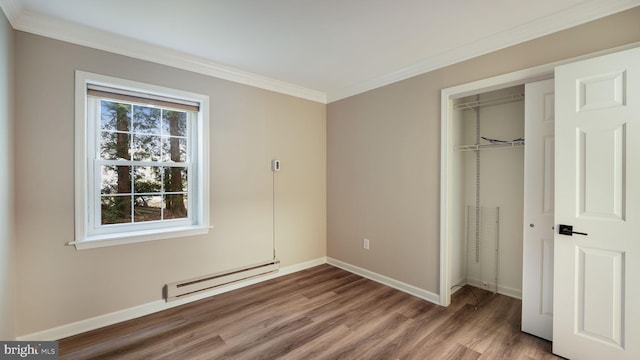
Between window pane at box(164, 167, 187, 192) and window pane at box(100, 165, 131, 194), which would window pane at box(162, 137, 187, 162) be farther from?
window pane at box(100, 165, 131, 194)

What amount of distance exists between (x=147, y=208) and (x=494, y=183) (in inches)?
150

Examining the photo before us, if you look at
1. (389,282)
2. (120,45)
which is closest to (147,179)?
(120,45)

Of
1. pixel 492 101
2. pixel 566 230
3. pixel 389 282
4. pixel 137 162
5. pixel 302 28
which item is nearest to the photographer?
pixel 566 230

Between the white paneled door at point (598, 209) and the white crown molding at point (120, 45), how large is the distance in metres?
2.92

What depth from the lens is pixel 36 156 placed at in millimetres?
2109

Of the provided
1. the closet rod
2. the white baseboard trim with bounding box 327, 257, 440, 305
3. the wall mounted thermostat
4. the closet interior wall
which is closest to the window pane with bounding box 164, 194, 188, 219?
the wall mounted thermostat

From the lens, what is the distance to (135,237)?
8.27ft

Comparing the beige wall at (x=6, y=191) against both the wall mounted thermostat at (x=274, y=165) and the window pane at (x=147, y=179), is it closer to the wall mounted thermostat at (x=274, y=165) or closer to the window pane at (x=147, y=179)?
the window pane at (x=147, y=179)

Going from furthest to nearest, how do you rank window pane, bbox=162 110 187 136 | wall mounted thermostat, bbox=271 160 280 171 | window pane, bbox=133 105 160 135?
1. wall mounted thermostat, bbox=271 160 280 171
2. window pane, bbox=162 110 187 136
3. window pane, bbox=133 105 160 135

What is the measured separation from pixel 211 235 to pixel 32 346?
4.92ft

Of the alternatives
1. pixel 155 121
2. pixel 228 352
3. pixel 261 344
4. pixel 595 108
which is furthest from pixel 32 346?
pixel 595 108

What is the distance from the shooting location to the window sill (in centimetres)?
230

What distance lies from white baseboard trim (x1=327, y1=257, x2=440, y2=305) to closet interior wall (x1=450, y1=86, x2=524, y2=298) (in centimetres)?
54

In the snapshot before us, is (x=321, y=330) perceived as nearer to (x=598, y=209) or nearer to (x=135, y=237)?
(x=135, y=237)
